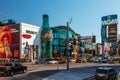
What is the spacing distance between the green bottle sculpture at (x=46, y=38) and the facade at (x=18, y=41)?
3.12 m

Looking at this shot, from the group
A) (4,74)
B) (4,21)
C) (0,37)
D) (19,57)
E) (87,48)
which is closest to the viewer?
(4,74)

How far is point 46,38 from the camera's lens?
110 metres

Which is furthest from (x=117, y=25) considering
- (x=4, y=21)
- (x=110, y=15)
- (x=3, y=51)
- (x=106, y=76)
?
(x=4, y=21)

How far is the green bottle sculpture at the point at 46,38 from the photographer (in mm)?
110062

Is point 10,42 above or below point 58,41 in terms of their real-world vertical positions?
below

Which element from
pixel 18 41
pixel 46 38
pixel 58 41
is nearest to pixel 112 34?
pixel 46 38

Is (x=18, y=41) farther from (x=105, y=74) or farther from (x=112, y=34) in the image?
(x=105, y=74)

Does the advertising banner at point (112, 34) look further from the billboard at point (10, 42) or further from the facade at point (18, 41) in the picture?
the billboard at point (10, 42)

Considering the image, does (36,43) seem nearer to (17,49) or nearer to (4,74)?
(17,49)

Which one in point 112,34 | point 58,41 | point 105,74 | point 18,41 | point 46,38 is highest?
point 46,38

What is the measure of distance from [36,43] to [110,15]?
4524cm

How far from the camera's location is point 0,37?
111 meters

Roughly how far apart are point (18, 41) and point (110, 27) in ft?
145

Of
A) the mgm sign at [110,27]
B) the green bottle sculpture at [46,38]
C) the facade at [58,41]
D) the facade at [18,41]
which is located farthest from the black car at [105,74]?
the facade at [58,41]
